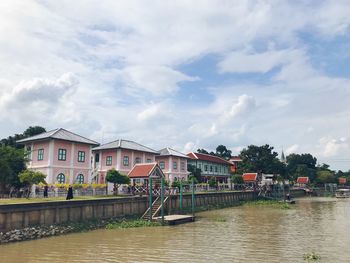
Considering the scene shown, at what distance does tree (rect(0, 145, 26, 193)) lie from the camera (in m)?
31.4

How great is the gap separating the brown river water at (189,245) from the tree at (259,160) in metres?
48.3

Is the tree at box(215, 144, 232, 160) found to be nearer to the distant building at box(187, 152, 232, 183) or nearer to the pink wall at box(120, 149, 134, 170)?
the distant building at box(187, 152, 232, 183)

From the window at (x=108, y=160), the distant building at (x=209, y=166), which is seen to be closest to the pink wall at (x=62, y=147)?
the window at (x=108, y=160)

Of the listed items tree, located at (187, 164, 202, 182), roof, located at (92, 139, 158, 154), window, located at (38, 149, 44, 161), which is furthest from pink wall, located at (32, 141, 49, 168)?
tree, located at (187, 164, 202, 182)

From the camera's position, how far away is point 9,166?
106 ft

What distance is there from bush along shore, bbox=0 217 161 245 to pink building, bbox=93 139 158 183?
16.4 meters

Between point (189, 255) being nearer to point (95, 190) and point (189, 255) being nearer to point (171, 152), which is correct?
point (95, 190)

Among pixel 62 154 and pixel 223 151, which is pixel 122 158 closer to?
pixel 62 154

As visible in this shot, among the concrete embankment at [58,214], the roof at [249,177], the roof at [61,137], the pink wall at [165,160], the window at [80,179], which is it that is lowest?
the concrete embankment at [58,214]

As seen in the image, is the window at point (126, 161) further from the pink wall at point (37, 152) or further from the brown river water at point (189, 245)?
the brown river water at point (189, 245)

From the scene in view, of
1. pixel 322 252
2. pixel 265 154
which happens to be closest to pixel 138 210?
pixel 322 252

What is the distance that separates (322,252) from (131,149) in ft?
106

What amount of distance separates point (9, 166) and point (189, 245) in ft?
68.5

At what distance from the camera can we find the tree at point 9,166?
31391 millimetres
